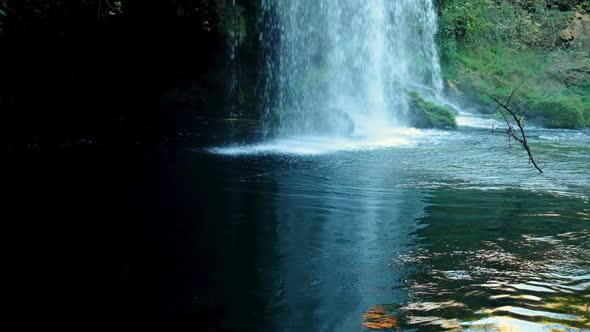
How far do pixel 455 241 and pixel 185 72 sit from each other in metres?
7.44

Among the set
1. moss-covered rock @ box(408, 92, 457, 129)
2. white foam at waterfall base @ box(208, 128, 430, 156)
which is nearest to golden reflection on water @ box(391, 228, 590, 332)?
white foam at waterfall base @ box(208, 128, 430, 156)

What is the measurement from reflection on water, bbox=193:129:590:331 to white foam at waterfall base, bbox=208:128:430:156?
1226 mm

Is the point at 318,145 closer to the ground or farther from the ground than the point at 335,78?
closer to the ground

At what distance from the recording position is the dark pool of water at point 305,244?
3.69 m

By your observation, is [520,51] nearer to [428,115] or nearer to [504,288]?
[428,115]

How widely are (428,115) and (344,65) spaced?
244 cm

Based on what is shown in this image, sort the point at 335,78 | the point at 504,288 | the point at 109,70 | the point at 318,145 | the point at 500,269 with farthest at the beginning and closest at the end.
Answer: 1. the point at 335,78
2. the point at 318,145
3. the point at 109,70
4. the point at 500,269
5. the point at 504,288

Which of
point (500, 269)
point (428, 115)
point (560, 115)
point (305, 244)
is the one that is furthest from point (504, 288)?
point (560, 115)

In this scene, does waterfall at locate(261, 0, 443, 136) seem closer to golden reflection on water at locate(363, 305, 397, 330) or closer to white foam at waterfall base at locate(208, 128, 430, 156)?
white foam at waterfall base at locate(208, 128, 430, 156)

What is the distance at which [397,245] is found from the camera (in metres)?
5.06

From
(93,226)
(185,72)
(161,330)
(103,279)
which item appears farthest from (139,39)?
(161,330)

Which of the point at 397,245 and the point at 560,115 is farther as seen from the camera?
the point at 560,115

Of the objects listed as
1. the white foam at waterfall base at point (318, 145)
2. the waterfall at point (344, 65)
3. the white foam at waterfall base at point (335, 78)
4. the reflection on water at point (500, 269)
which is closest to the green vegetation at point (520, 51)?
the waterfall at point (344, 65)

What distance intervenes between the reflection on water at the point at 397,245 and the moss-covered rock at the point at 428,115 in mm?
4819
